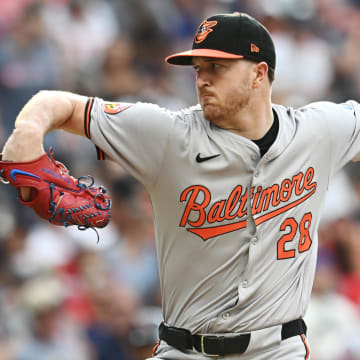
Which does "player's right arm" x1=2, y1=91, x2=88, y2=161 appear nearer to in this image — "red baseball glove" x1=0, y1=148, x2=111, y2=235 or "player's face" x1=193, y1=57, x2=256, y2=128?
"red baseball glove" x1=0, y1=148, x2=111, y2=235

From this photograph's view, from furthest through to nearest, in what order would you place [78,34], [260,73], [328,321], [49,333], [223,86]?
1. [78,34]
2. [328,321]
3. [49,333]
4. [260,73]
5. [223,86]

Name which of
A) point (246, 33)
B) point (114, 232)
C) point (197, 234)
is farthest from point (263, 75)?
point (114, 232)

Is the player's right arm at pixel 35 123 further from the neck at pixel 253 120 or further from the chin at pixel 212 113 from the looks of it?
the neck at pixel 253 120

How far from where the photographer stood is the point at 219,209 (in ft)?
11.0

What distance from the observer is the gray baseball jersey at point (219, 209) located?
329cm

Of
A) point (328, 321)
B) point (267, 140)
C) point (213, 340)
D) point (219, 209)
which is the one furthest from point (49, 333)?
point (267, 140)

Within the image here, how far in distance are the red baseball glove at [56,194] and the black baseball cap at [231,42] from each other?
2.27 ft

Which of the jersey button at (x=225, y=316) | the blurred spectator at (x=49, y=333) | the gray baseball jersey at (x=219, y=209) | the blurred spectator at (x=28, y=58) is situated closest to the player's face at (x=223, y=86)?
the gray baseball jersey at (x=219, y=209)

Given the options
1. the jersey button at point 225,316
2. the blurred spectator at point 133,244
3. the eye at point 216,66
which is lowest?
the blurred spectator at point 133,244

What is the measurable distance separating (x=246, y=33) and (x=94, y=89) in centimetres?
416

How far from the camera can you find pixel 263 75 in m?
3.44

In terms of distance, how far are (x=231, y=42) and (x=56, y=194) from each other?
958mm

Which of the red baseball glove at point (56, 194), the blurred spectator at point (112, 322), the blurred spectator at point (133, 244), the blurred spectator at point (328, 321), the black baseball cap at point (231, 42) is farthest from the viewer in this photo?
the blurred spectator at point (133, 244)

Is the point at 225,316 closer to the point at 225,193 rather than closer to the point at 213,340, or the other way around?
the point at 213,340
